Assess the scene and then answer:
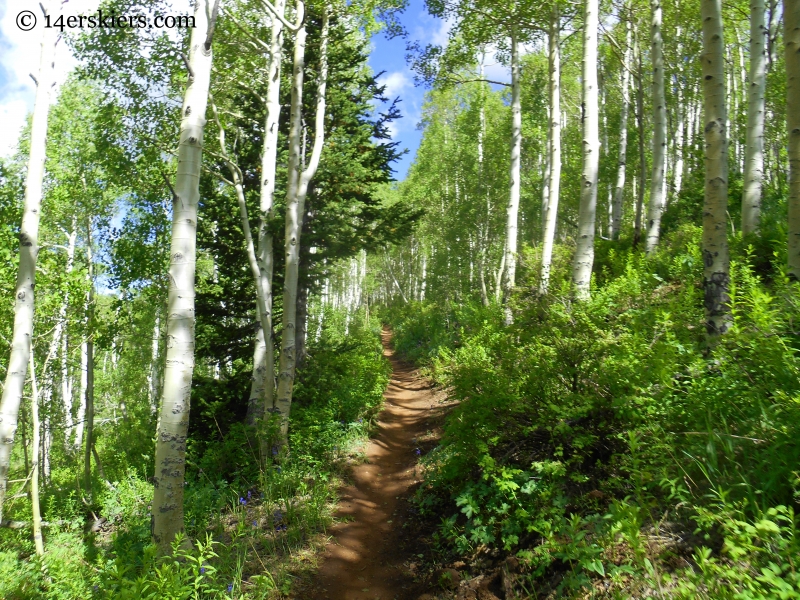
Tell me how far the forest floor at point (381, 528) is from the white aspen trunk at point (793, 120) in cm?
422

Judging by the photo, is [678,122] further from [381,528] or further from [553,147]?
[381,528]

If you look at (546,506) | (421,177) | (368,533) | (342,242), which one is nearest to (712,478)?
(546,506)

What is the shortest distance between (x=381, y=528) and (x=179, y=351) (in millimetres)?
3470

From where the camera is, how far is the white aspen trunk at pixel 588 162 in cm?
575

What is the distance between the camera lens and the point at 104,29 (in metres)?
8.08

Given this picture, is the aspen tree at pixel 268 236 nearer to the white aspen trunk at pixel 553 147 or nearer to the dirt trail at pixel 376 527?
the dirt trail at pixel 376 527

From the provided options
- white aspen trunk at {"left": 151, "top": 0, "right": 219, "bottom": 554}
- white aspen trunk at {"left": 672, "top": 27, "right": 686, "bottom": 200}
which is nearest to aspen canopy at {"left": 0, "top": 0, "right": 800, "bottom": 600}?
white aspen trunk at {"left": 151, "top": 0, "right": 219, "bottom": 554}

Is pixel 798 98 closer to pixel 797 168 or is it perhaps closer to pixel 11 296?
pixel 797 168

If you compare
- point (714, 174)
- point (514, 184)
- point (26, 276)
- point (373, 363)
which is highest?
point (514, 184)

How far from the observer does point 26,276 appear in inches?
222

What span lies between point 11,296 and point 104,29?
4666mm

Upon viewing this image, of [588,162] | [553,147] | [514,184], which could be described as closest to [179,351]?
[588,162]

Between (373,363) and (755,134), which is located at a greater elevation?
(755,134)

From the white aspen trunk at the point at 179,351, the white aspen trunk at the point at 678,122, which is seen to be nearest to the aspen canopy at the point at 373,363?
the white aspen trunk at the point at 179,351
